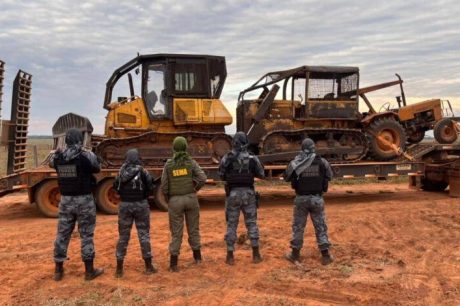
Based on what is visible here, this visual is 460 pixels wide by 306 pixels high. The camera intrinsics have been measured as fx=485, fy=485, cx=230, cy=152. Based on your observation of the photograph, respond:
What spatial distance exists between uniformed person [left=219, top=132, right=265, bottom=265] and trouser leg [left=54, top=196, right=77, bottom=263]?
2.23 m

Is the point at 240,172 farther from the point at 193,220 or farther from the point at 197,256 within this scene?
the point at 197,256

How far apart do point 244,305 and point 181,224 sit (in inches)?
74.7

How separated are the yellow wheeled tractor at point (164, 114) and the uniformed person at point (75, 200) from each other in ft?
17.5

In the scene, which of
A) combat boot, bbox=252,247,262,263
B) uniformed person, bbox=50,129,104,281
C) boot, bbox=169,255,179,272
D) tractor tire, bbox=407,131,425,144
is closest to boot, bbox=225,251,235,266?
combat boot, bbox=252,247,262,263

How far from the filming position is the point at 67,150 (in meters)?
6.65

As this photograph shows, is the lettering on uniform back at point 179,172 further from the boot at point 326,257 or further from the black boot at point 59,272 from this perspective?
the boot at point 326,257

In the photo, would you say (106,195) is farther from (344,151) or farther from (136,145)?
(344,151)

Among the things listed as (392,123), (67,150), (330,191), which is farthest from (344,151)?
(67,150)

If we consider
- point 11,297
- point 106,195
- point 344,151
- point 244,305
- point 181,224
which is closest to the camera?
point 244,305

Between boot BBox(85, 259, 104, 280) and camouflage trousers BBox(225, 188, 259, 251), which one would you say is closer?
boot BBox(85, 259, 104, 280)

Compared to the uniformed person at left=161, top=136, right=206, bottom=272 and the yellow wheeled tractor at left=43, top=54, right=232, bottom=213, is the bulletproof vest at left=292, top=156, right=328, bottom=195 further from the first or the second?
the yellow wheeled tractor at left=43, top=54, right=232, bottom=213

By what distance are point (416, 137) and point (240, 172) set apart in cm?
876

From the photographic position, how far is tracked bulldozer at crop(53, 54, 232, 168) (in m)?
12.2

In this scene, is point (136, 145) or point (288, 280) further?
point (136, 145)
